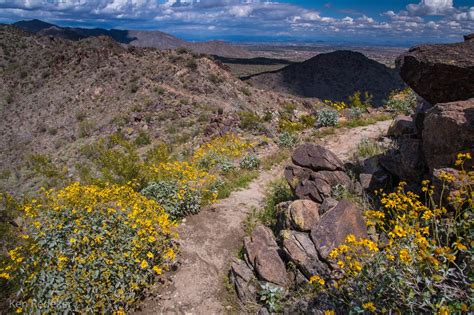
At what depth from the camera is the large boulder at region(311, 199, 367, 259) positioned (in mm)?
4340

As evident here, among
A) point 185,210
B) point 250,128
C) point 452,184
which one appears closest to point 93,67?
point 250,128

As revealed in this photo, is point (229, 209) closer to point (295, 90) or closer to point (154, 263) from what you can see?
point (154, 263)

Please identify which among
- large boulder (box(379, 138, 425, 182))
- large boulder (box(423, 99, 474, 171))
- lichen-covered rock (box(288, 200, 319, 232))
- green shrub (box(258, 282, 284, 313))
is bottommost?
green shrub (box(258, 282, 284, 313))

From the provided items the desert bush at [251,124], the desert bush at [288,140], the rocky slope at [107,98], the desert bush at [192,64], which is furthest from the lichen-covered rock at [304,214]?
the desert bush at [192,64]

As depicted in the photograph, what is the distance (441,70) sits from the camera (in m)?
4.77

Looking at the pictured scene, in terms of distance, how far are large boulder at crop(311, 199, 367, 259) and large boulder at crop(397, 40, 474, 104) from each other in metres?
2.28

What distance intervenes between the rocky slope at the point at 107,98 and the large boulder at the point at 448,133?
1136 cm

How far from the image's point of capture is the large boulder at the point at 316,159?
6.45m

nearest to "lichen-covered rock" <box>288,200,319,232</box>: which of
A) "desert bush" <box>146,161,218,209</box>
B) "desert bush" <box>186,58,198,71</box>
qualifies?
"desert bush" <box>146,161,218,209</box>

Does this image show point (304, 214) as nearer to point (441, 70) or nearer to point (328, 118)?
point (441, 70)

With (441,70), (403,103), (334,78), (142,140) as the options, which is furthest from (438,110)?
(334,78)

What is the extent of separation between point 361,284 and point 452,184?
169 cm

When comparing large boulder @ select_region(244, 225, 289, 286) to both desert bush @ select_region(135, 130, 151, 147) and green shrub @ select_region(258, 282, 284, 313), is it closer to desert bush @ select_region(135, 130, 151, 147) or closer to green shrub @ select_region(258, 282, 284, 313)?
green shrub @ select_region(258, 282, 284, 313)

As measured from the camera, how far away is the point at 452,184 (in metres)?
3.65
